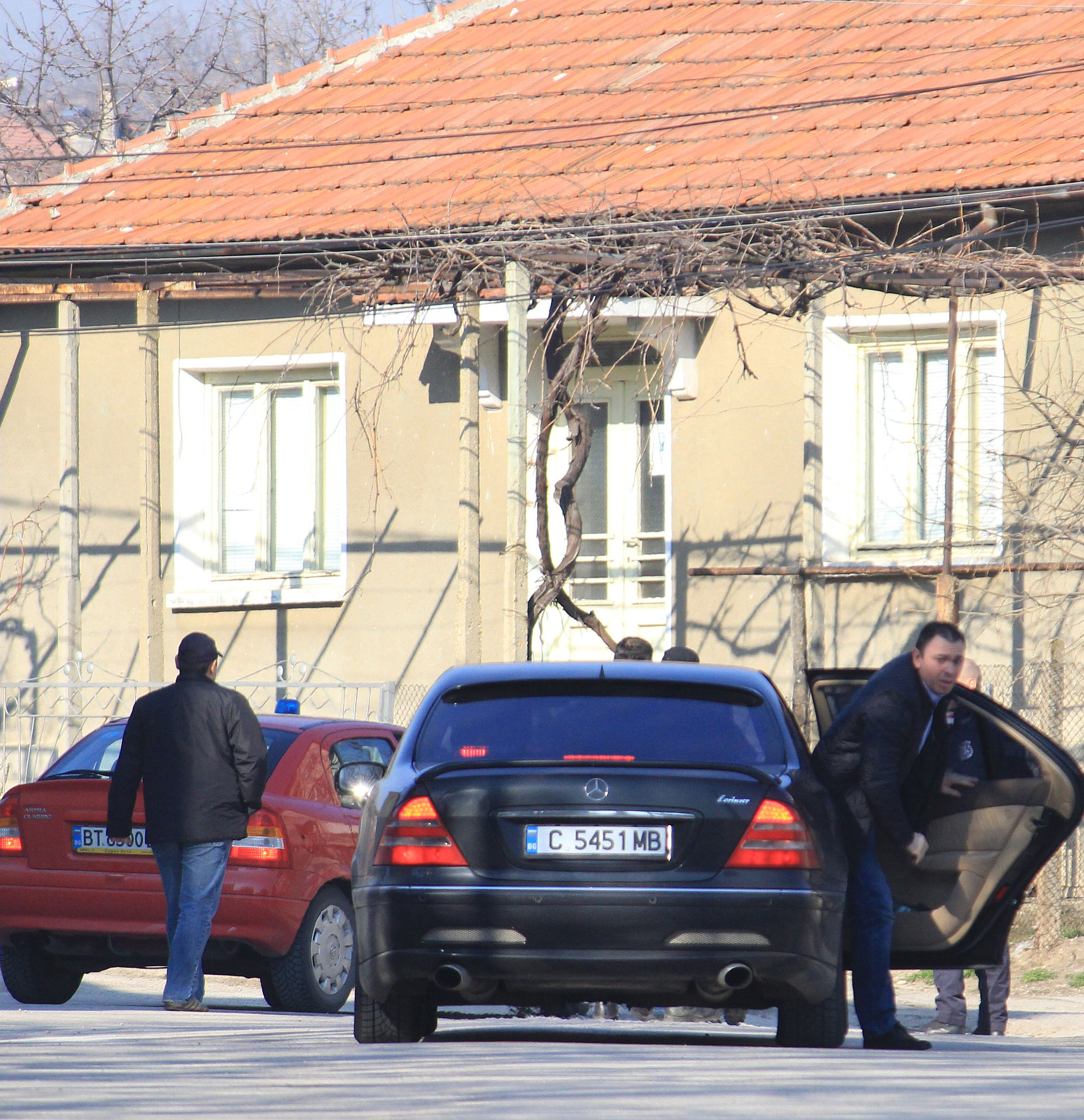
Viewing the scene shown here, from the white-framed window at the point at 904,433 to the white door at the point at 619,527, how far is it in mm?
1508

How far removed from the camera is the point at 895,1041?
7.17 m

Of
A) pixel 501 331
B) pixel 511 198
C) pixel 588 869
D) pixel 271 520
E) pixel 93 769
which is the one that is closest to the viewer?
pixel 588 869

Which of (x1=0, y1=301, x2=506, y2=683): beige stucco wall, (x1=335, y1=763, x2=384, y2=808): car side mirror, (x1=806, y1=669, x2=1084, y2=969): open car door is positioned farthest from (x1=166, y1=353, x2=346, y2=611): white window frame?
(x1=806, y1=669, x2=1084, y2=969): open car door

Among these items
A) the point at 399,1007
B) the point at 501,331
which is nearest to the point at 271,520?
the point at 501,331

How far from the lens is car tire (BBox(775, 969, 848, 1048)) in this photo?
676 cm

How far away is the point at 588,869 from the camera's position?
6355 millimetres

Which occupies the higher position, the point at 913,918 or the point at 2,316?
the point at 2,316

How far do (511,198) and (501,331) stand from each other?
1364mm

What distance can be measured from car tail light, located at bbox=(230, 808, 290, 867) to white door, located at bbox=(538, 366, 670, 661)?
647 cm

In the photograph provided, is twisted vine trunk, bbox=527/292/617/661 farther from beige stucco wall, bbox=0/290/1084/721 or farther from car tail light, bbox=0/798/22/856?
car tail light, bbox=0/798/22/856

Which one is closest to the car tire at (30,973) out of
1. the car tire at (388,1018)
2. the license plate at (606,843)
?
the car tire at (388,1018)

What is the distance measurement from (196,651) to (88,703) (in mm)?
6258

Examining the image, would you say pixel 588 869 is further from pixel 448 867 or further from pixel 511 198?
pixel 511 198

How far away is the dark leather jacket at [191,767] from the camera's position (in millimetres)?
8703
